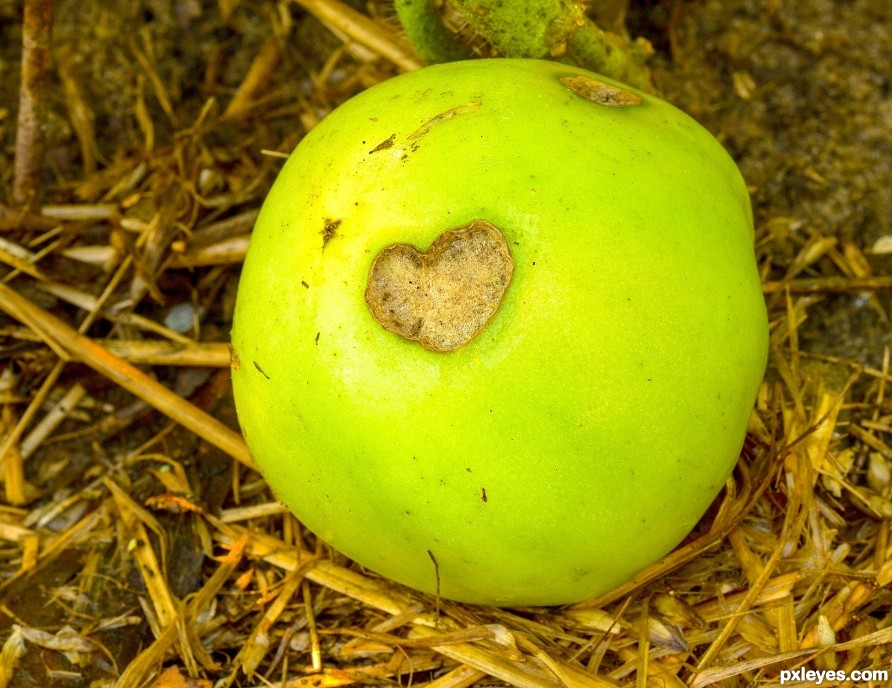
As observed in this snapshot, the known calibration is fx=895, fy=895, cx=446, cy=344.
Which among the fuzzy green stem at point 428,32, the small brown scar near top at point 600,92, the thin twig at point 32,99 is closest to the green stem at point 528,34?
the fuzzy green stem at point 428,32

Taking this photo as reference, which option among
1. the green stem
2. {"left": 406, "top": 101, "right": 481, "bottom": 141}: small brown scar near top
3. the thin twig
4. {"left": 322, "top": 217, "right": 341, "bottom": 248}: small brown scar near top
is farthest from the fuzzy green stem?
the thin twig

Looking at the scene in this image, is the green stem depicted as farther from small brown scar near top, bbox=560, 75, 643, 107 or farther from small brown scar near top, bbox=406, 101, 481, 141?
small brown scar near top, bbox=406, 101, 481, 141

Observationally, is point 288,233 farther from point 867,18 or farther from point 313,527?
point 867,18

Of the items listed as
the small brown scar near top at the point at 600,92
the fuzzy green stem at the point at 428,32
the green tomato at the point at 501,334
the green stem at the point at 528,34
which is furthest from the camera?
the fuzzy green stem at the point at 428,32

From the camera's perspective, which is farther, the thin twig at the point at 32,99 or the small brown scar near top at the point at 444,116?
the thin twig at the point at 32,99

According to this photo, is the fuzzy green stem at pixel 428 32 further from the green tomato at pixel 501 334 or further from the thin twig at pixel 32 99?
the thin twig at pixel 32 99

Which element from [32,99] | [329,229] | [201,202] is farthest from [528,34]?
[32,99]

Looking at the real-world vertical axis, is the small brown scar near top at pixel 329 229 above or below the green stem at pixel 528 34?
below
